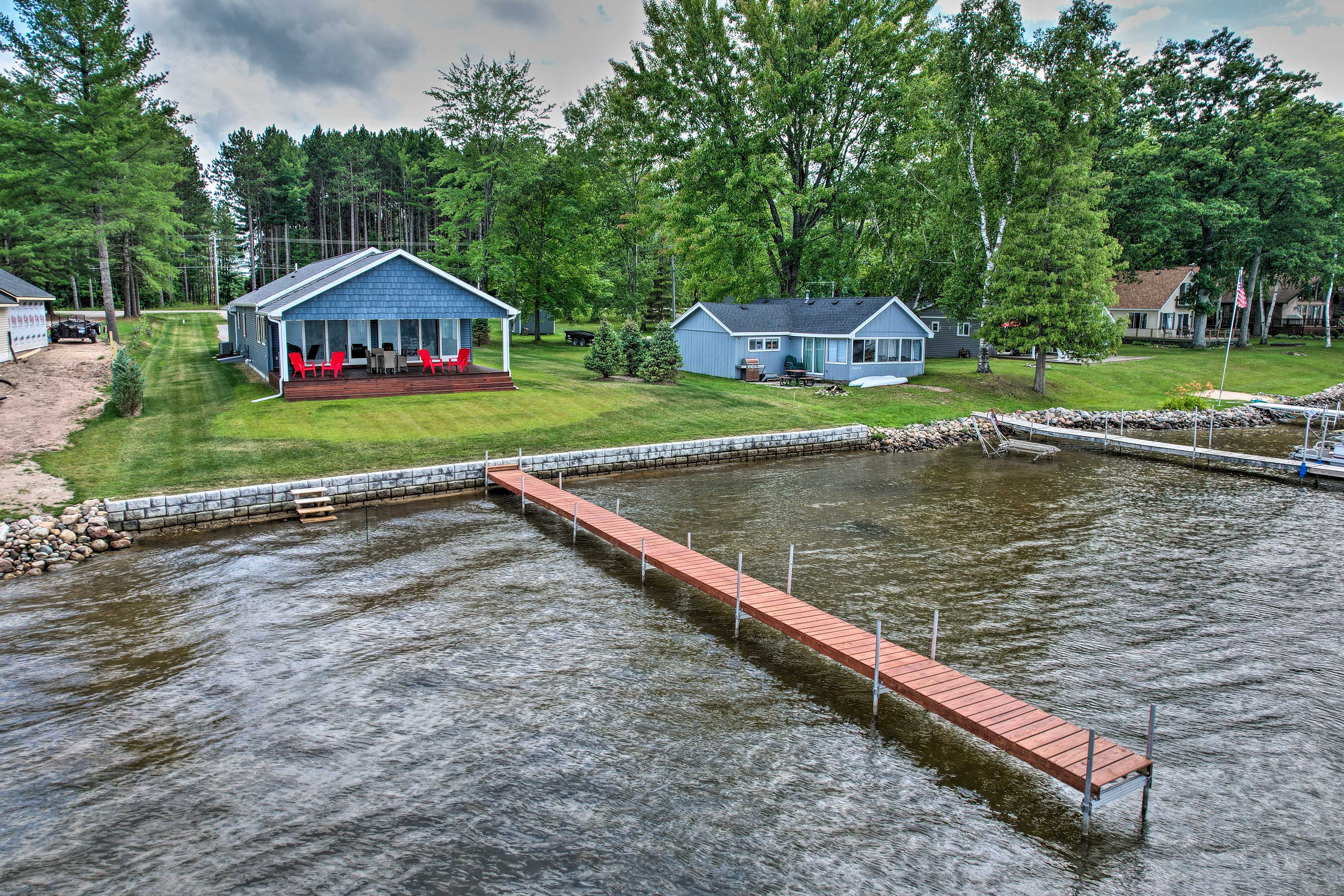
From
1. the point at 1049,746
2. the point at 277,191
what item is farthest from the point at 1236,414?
the point at 277,191

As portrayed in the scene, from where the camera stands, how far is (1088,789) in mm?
8023

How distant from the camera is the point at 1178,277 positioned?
58.1 m

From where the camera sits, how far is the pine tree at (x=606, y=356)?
1337 inches

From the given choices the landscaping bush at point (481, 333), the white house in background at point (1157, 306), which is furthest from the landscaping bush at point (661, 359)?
the white house in background at point (1157, 306)

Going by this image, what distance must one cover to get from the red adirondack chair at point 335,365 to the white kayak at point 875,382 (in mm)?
20462

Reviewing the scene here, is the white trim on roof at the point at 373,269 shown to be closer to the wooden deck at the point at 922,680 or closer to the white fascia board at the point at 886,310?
the white fascia board at the point at 886,310

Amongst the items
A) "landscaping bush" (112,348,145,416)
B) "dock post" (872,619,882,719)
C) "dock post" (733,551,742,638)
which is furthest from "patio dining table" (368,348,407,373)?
"dock post" (872,619,882,719)

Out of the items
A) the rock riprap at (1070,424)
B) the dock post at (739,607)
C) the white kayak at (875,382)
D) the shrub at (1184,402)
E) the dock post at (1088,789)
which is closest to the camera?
the dock post at (1088,789)

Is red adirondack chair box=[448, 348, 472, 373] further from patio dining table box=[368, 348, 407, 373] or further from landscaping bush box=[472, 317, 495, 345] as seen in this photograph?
landscaping bush box=[472, 317, 495, 345]

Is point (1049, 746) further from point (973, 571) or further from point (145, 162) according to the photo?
point (145, 162)

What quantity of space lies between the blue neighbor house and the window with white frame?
0.11 ft

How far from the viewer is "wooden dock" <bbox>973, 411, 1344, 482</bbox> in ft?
78.0

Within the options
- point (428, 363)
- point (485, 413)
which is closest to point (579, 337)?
point (428, 363)

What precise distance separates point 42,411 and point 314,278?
33.9 feet
